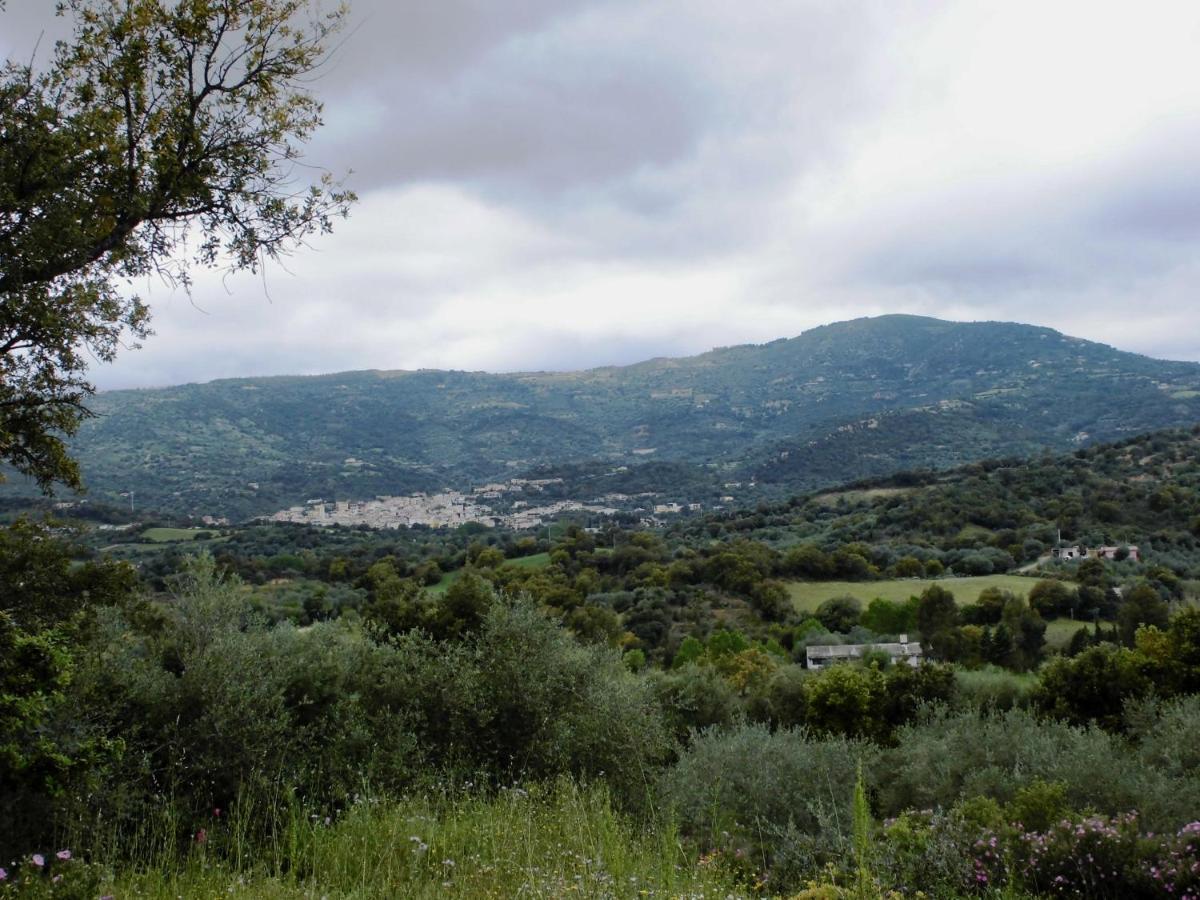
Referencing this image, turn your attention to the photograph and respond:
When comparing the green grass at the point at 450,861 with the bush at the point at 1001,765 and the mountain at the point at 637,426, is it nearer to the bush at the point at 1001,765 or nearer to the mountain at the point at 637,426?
the bush at the point at 1001,765

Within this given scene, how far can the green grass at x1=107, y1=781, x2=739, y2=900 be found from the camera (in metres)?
4.19

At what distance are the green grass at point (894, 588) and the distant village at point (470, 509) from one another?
4313 cm

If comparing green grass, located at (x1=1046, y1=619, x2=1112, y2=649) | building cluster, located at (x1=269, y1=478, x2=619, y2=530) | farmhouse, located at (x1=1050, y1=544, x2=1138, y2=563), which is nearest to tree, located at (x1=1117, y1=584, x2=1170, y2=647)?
green grass, located at (x1=1046, y1=619, x2=1112, y2=649)

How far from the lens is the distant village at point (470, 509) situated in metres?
85.8

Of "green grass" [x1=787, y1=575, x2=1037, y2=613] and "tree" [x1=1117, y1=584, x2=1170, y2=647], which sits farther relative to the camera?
"green grass" [x1=787, y1=575, x2=1037, y2=613]

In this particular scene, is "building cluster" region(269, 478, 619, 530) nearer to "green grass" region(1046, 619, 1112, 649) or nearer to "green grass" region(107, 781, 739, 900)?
"green grass" region(1046, 619, 1112, 649)

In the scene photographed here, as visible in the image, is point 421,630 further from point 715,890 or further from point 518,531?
point 518,531

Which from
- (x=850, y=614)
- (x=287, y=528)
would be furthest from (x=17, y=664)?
(x=287, y=528)

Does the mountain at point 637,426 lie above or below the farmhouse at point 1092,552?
above

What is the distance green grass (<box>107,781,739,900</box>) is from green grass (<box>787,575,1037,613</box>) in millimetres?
31708

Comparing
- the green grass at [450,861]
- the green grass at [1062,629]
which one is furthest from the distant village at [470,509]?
the green grass at [450,861]

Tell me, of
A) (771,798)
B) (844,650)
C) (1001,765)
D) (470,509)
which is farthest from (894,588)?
(470,509)

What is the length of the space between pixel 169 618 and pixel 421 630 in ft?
8.24

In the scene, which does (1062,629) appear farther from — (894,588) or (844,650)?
(844,650)
